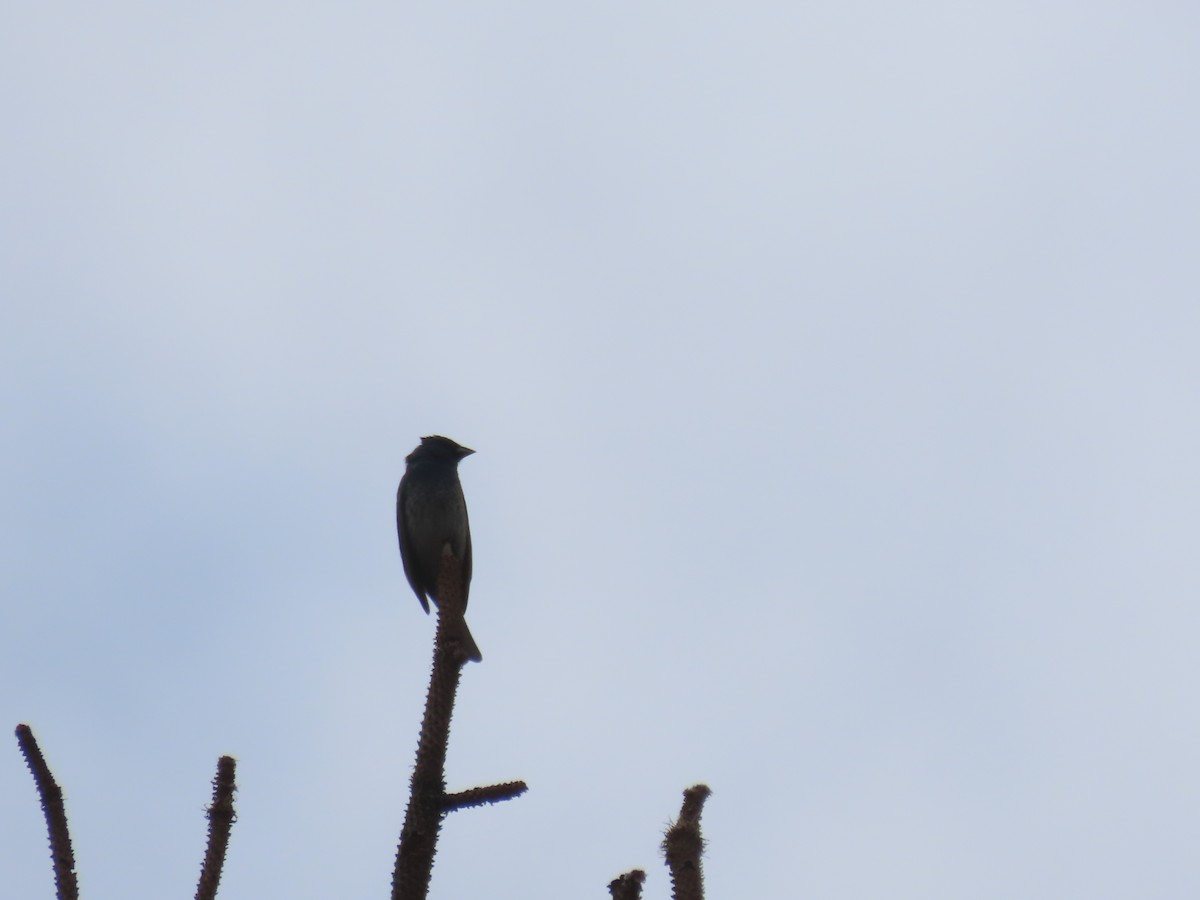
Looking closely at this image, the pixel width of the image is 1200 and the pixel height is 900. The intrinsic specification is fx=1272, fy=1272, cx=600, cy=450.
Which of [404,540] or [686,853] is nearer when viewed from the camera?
[686,853]

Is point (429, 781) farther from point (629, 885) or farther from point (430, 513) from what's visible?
point (430, 513)

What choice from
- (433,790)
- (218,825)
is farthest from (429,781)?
(218,825)

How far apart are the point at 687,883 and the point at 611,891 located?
0.22 m

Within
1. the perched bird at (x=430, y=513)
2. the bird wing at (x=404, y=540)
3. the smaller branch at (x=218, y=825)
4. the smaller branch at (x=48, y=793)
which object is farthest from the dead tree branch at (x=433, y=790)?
the bird wing at (x=404, y=540)

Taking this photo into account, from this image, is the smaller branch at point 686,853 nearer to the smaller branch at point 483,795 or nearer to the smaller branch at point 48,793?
the smaller branch at point 483,795

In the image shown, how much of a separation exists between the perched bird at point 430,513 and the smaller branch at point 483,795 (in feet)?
15.0

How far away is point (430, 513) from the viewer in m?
8.78

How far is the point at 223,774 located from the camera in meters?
3.43

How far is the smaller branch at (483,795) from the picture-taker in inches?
141

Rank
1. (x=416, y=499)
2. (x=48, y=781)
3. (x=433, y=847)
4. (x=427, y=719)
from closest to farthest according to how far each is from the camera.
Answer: (x=48, y=781)
(x=433, y=847)
(x=427, y=719)
(x=416, y=499)

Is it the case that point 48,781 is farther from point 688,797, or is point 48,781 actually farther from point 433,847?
point 688,797

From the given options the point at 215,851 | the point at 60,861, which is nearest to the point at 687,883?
the point at 215,851

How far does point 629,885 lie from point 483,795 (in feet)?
2.38

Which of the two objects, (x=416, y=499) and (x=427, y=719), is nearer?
(x=427, y=719)
